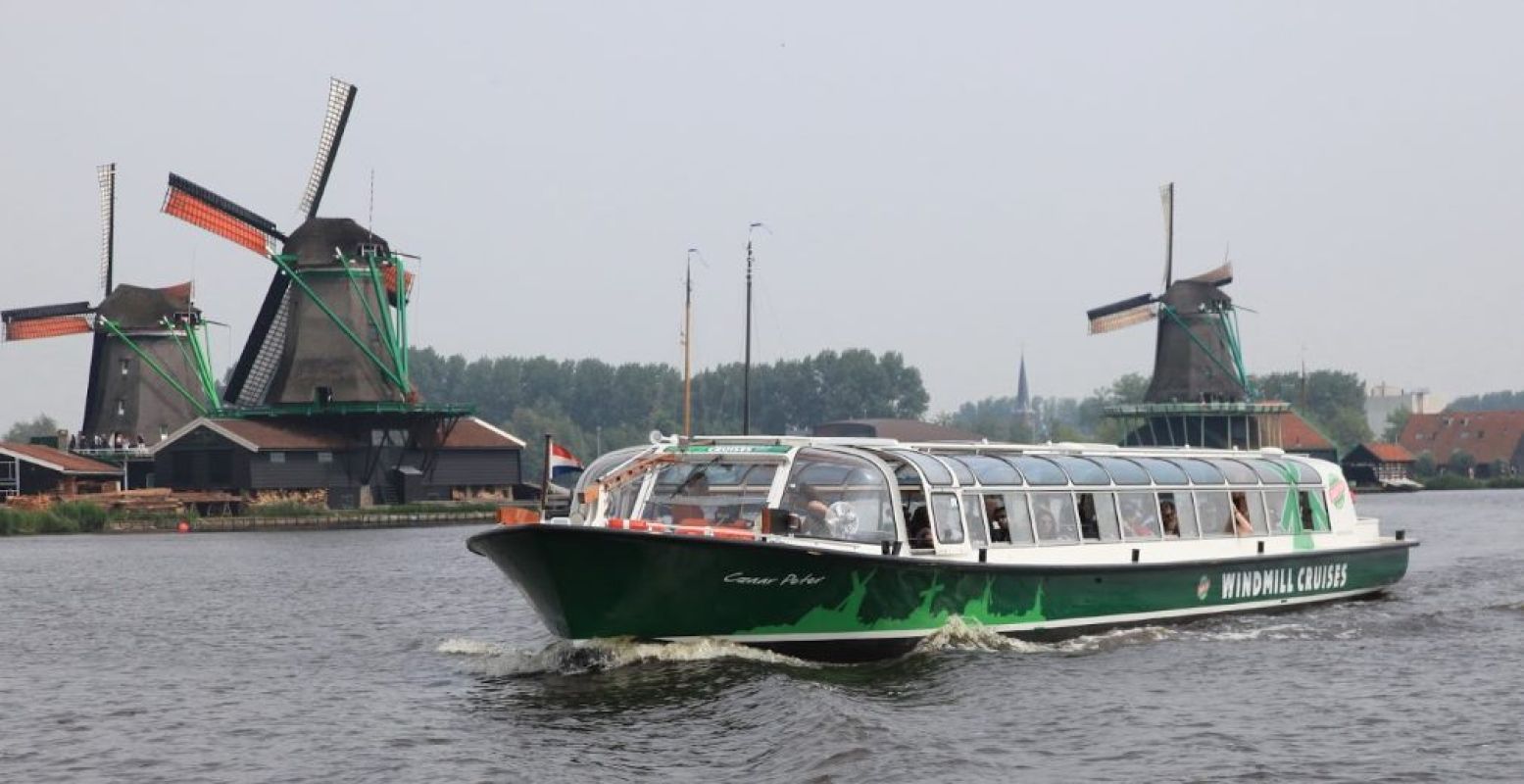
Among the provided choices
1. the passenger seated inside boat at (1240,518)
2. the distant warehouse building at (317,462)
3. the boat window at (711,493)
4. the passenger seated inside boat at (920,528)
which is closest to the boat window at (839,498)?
the boat window at (711,493)

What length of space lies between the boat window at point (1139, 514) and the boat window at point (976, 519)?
13.1 ft

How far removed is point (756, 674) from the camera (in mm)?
24297

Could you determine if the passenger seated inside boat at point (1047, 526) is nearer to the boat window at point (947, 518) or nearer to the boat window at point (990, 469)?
the boat window at point (990, 469)

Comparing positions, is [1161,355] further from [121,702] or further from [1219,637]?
[121,702]

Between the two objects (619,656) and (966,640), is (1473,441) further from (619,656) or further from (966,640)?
(619,656)

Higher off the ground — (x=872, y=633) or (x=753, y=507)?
(x=753, y=507)

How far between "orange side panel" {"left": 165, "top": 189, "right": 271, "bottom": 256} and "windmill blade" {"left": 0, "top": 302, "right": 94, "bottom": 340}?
1244cm

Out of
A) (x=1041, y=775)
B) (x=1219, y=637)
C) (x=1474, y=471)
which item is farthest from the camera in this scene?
(x=1474, y=471)

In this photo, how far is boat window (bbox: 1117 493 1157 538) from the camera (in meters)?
31.4

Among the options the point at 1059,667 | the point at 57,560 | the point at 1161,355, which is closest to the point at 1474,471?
the point at 1161,355

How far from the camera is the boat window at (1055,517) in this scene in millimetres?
29484

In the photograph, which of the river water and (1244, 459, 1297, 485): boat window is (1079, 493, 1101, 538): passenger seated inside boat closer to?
the river water

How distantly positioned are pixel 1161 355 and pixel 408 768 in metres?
113

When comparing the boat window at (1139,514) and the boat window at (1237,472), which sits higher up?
the boat window at (1237,472)
